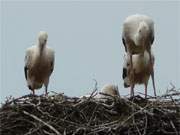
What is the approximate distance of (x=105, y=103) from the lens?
8805 millimetres

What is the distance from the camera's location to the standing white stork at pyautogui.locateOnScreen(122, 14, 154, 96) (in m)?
10.7

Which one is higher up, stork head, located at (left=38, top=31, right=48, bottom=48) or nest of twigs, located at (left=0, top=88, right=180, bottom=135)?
stork head, located at (left=38, top=31, right=48, bottom=48)

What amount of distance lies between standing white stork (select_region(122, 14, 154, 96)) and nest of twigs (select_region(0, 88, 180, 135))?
1929mm

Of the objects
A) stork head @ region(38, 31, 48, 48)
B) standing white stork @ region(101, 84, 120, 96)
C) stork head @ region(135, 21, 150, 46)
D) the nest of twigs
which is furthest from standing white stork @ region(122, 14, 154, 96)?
the nest of twigs

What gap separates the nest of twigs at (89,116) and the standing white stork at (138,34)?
193 cm

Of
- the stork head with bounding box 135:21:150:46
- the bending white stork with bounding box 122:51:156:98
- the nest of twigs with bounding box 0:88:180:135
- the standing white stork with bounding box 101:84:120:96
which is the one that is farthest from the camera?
the bending white stork with bounding box 122:51:156:98

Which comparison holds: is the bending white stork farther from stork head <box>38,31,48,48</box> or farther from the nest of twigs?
the nest of twigs

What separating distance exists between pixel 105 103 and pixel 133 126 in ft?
2.04

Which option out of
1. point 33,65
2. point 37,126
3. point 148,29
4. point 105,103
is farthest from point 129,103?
point 33,65

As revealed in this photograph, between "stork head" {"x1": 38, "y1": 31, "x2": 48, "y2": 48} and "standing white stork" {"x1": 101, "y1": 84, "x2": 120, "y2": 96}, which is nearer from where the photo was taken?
"standing white stork" {"x1": 101, "y1": 84, "x2": 120, "y2": 96}

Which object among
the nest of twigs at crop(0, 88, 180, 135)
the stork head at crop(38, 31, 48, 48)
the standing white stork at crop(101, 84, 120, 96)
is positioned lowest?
the standing white stork at crop(101, 84, 120, 96)

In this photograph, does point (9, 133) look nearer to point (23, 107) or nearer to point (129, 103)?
point (23, 107)

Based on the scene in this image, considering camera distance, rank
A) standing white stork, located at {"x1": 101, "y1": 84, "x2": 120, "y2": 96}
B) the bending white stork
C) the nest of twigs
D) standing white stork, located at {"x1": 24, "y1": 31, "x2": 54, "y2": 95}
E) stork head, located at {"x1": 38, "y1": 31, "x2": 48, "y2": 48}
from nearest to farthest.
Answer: the nest of twigs < standing white stork, located at {"x1": 101, "y1": 84, "x2": 120, "y2": 96} < stork head, located at {"x1": 38, "y1": 31, "x2": 48, "y2": 48} < standing white stork, located at {"x1": 24, "y1": 31, "x2": 54, "y2": 95} < the bending white stork

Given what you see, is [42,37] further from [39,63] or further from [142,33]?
[142,33]
